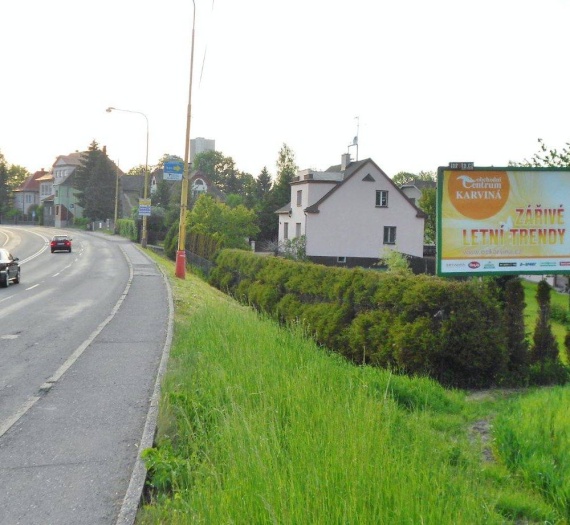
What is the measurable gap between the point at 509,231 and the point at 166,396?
8.02 meters

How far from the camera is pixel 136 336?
49.2 ft

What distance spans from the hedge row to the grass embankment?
6.62ft

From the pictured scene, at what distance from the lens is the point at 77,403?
893cm

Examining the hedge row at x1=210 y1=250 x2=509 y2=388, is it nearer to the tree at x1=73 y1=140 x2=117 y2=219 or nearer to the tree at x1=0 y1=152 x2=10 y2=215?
the tree at x1=73 y1=140 x2=117 y2=219

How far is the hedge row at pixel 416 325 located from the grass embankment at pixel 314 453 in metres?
2.02

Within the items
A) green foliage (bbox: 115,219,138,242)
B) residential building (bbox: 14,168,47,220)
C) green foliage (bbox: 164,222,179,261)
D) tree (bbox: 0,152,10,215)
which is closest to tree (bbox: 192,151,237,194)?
residential building (bbox: 14,168,47,220)

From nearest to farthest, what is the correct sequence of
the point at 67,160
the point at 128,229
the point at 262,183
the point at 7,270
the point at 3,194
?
the point at 7,270, the point at 128,229, the point at 262,183, the point at 3,194, the point at 67,160

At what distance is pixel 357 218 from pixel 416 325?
3919 centimetres

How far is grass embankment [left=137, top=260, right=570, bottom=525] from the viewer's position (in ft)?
13.9

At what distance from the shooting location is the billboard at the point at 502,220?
43.2 ft

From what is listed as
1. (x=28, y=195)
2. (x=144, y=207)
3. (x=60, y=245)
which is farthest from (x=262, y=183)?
(x=28, y=195)

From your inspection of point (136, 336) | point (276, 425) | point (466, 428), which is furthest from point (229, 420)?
point (136, 336)

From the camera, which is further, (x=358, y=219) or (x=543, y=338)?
(x=358, y=219)

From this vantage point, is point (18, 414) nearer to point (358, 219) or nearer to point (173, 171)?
point (173, 171)
